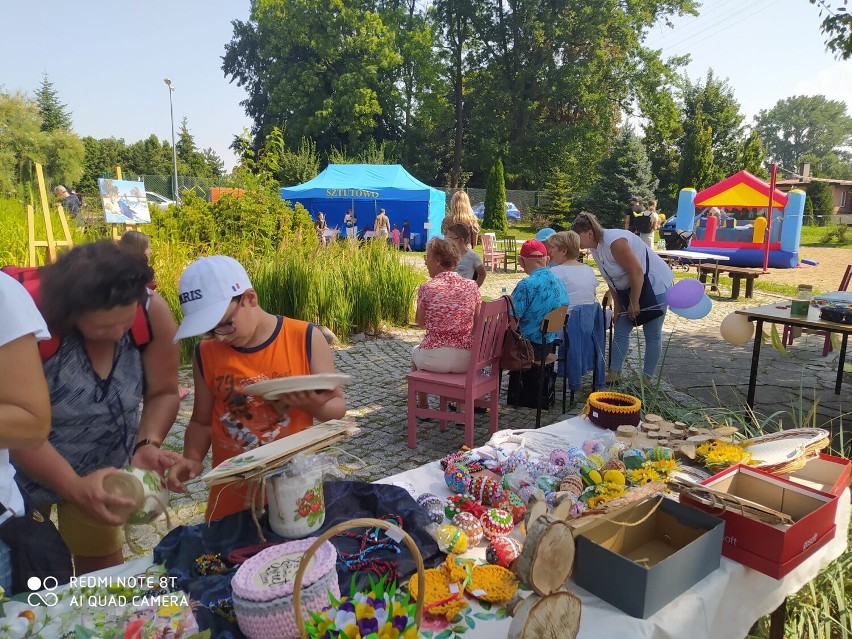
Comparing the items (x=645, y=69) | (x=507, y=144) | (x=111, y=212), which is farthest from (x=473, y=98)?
(x=111, y=212)

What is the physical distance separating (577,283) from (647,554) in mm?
3735

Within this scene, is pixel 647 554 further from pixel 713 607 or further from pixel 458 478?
pixel 458 478

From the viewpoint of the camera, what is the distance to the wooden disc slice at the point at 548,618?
3.87 feet

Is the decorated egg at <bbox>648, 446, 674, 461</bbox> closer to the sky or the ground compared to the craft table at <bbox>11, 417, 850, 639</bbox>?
closer to the sky

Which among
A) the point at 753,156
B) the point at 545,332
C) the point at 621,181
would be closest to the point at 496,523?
the point at 545,332

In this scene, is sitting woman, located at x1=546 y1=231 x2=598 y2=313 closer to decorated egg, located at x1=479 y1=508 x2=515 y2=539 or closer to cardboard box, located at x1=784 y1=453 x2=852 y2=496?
cardboard box, located at x1=784 y1=453 x2=852 y2=496

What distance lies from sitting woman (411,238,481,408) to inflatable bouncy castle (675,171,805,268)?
1281cm

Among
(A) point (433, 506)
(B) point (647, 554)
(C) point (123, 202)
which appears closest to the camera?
(B) point (647, 554)

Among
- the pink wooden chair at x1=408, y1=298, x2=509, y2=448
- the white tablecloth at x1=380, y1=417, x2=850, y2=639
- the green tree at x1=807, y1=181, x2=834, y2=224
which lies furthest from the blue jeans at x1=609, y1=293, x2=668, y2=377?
the green tree at x1=807, y1=181, x2=834, y2=224

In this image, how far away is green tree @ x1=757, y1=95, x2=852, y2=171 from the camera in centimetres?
9719

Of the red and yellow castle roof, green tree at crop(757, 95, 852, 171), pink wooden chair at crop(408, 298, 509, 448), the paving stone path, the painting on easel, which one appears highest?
green tree at crop(757, 95, 852, 171)

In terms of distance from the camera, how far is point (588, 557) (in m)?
1.47

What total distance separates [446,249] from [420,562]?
3361 millimetres

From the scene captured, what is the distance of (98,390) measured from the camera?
6.10ft
